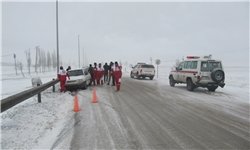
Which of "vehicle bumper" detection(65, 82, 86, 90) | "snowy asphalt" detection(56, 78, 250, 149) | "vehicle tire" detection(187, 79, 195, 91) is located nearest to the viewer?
"snowy asphalt" detection(56, 78, 250, 149)

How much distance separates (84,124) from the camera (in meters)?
8.11

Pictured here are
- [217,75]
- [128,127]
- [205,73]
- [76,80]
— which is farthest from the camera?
[76,80]

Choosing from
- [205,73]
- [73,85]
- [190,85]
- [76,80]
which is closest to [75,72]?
[76,80]

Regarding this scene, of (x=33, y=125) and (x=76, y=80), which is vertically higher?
(x=76, y=80)

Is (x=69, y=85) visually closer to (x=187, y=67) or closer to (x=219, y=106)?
(x=187, y=67)

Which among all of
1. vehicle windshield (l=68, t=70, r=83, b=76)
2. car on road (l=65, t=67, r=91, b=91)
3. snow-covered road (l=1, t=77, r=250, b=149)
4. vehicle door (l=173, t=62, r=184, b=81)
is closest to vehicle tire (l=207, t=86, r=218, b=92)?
vehicle door (l=173, t=62, r=184, b=81)

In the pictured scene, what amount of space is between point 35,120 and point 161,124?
4.15 metres

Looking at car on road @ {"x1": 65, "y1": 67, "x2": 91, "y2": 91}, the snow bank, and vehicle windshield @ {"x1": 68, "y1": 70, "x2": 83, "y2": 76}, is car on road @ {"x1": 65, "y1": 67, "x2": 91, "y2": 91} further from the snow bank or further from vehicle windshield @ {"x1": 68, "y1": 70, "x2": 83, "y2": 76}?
the snow bank

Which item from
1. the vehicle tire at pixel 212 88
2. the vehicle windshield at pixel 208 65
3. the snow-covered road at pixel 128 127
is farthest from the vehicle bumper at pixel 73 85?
the vehicle tire at pixel 212 88

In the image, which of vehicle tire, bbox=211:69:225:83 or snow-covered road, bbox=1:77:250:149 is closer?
snow-covered road, bbox=1:77:250:149

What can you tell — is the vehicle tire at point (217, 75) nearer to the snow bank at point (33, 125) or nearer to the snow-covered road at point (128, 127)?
the snow-covered road at point (128, 127)

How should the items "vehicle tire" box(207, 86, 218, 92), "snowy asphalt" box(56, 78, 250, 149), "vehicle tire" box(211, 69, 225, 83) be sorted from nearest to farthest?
"snowy asphalt" box(56, 78, 250, 149)
"vehicle tire" box(211, 69, 225, 83)
"vehicle tire" box(207, 86, 218, 92)

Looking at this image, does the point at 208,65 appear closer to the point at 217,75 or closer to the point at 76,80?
the point at 217,75

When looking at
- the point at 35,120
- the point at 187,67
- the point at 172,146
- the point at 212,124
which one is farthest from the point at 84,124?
Result: the point at 187,67
